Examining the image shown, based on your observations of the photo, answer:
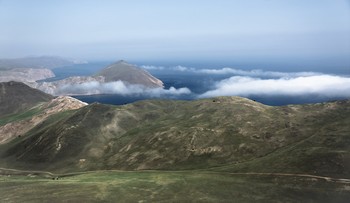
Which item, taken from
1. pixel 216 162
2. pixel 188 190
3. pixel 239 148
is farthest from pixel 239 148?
pixel 188 190

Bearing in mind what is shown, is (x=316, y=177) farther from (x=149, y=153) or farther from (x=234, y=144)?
(x=149, y=153)

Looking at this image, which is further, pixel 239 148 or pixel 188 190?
pixel 239 148

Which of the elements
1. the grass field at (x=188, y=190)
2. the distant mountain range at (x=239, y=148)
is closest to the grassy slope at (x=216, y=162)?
the grass field at (x=188, y=190)

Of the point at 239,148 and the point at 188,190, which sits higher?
the point at 239,148

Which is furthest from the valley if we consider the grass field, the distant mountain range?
the distant mountain range

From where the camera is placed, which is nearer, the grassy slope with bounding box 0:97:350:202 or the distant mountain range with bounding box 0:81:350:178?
the grassy slope with bounding box 0:97:350:202

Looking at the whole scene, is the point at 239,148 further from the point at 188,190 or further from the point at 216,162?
the point at 188,190

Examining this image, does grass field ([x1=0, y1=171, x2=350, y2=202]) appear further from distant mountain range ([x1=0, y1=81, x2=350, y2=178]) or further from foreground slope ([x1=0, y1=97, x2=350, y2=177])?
foreground slope ([x1=0, y1=97, x2=350, y2=177])

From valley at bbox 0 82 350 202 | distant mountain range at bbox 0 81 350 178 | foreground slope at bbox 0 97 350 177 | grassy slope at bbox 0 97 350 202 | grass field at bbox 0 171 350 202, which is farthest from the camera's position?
foreground slope at bbox 0 97 350 177
